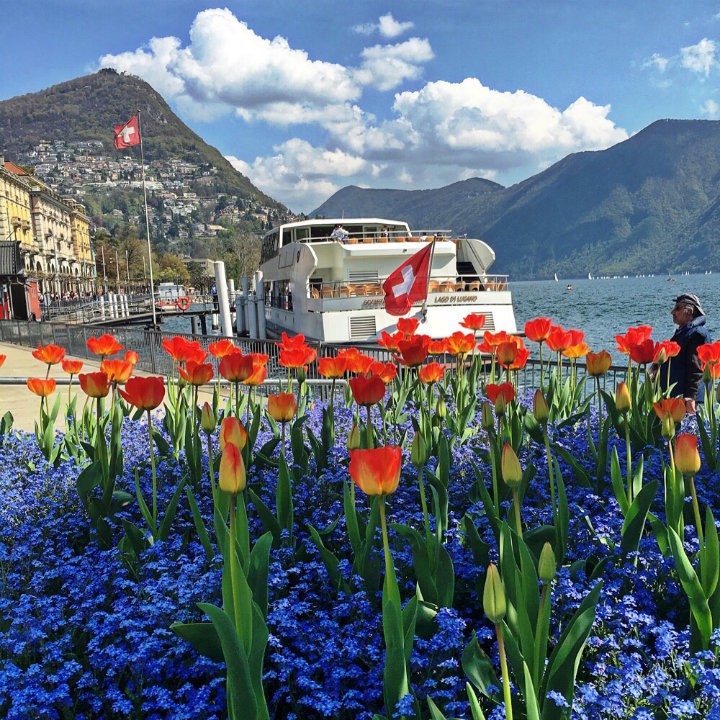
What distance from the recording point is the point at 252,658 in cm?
172

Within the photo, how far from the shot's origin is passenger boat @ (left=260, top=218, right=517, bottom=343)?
1939cm

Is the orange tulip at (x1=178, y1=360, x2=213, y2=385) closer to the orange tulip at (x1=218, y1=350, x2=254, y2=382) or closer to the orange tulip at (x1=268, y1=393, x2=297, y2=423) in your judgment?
the orange tulip at (x1=218, y1=350, x2=254, y2=382)

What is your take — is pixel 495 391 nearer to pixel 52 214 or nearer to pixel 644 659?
pixel 644 659

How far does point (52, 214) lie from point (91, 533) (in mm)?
113202

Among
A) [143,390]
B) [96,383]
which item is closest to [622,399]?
[143,390]

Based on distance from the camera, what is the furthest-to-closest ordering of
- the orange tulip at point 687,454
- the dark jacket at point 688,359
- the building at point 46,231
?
the building at point 46,231 < the dark jacket at point 688,359 < the orange tulip at point 687,454

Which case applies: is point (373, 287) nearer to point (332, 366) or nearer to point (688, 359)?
point (688, 359)

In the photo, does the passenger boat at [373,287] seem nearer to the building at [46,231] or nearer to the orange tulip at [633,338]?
the orange tulip at [633,338]

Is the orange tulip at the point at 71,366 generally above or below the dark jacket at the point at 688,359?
above

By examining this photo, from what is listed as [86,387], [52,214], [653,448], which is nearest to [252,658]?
[86,387]

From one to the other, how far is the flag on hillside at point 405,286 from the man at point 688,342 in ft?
29.8

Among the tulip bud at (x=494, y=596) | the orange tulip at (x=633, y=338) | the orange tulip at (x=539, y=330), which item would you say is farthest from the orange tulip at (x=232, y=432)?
the orange tulip at (x=539, y=330)

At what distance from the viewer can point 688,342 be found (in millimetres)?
6090

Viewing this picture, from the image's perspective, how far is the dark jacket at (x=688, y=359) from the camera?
6.04 m
